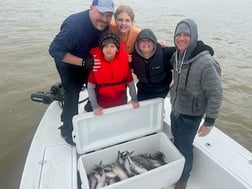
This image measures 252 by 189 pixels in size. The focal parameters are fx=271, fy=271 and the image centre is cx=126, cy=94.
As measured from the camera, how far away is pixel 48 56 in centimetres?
709

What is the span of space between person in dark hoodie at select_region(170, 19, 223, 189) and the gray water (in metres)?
2.24

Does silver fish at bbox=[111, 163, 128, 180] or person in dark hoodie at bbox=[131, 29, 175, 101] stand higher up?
person in dark hoodie at bbox=[131, 29, 175, 101]

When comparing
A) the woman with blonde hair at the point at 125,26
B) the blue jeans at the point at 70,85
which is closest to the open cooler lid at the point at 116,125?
the blue jeans at the point at 70,85

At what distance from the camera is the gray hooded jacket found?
1.91 m

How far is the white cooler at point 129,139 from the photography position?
7.25 ft

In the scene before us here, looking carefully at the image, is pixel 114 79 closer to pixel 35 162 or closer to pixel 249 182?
pixel 35 162

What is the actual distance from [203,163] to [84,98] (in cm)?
168

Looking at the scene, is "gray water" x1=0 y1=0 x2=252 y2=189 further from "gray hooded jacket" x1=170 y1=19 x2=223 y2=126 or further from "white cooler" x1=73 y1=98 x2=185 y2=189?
"gray hooded jacket" x1=170 y1=19 x2=223 y2=126

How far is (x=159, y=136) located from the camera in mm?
2619

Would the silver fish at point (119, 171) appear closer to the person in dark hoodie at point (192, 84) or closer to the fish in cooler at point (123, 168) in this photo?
the fish in cooler at point (123, 168)

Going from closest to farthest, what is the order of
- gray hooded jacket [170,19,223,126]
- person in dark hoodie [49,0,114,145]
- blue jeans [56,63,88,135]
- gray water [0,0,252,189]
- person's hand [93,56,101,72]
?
1. gray hooded jacket [170,19,223,126]
2. person in dark hoodie [49,0,114,145]
3. person's hand [93,56,101,72]
4. blue jeans [56,63,88,135]
5. gray water [0,0,252,189]

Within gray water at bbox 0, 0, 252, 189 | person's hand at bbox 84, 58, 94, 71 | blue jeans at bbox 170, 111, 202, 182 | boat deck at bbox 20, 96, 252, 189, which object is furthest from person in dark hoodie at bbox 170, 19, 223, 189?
gray water at bbox 0, 0, 252, 189

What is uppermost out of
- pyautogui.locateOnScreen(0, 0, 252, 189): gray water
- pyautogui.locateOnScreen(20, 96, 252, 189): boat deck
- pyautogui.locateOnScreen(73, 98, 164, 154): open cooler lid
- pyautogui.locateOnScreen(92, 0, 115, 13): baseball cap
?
pyautogui.locateOnScreen(92, 0, 115, 13): baseball cap

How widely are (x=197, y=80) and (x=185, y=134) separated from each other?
54cm
